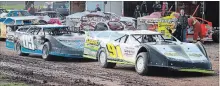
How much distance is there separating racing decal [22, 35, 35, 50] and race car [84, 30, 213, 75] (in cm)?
367

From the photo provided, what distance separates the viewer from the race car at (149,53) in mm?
12344

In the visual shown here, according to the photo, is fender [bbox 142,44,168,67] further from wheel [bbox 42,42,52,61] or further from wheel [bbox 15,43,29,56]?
wheel [bbox 15,43,29,56]

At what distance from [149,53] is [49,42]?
5.28 m

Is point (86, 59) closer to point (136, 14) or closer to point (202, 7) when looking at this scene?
point (202, 7)

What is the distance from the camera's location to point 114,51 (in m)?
14.2

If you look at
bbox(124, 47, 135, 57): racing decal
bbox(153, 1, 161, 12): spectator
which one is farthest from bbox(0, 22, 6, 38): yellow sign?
bbox(124, 47, 135, 57): racing decal

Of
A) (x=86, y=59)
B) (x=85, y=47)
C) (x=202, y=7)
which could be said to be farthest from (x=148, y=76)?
(x=202, y=7)

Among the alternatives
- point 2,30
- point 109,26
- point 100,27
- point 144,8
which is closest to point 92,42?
point 109,26

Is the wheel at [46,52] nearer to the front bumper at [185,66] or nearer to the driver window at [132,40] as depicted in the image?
the driver window at [132,40]

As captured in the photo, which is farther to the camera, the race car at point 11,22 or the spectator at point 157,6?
the spectator at point 157,6

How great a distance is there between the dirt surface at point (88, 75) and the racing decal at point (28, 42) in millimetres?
1488

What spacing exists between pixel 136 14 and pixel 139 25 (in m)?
6.15

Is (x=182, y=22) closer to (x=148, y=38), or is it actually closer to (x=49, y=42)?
(x=49, y=42)

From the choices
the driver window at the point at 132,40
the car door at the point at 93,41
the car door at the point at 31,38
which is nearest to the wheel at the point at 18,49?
the car door at the point at 31,38
